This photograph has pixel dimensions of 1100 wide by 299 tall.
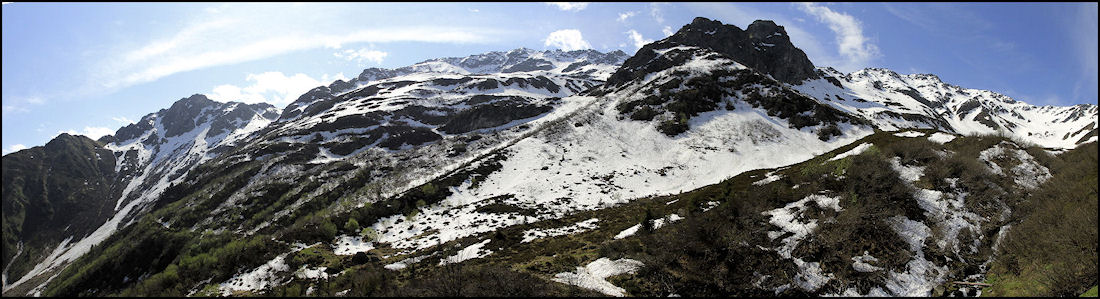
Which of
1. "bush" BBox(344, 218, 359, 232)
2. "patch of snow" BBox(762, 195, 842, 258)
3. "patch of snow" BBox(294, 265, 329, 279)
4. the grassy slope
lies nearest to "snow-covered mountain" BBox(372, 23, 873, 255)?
"bush" BBox(344, 218, 359, 232)

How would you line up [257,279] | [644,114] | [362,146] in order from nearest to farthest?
[257,279]
[644,114]
[362,146]

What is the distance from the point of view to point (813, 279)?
15.4 metres

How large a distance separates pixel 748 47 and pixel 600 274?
159m

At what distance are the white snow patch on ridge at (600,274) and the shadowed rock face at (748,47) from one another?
126m

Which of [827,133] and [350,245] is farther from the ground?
[827,133]

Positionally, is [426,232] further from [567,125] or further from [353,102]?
[353,102]

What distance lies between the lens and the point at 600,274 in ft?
57.8

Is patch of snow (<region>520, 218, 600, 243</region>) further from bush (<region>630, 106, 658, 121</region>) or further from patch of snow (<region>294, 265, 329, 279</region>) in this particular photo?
bush (<region>630, 106, 658, 121</region>)

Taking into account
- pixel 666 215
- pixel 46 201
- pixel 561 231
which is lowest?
pixel 46 201

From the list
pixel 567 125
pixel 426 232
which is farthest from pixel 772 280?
pixel 567 125

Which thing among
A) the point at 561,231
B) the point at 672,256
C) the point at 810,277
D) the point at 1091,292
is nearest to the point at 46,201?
the point at 561,231

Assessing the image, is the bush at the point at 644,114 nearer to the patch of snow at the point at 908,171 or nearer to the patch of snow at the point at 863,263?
the patch of snow at the point at 908,171

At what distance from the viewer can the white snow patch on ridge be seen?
52.8ft

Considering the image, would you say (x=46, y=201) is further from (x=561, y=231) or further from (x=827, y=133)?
(x=827, y=133)
